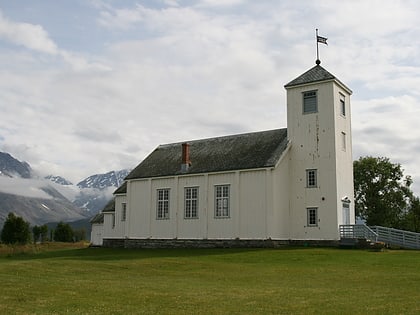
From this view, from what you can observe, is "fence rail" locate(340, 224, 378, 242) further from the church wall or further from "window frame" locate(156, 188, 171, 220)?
"window frame" locate(156, 188, 171, 220)

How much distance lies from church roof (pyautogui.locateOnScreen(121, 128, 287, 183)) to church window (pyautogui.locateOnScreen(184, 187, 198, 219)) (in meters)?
1.55

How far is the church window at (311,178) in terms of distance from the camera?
40.0 m

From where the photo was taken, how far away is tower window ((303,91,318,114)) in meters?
40.9

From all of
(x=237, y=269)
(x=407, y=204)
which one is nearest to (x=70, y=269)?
(x=237, y=269)

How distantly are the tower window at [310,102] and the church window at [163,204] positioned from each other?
13444mm

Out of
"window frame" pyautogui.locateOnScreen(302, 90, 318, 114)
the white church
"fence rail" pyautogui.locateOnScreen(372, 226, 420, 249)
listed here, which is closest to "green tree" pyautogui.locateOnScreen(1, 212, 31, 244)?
the white church

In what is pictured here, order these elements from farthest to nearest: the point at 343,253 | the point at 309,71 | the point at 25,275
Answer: the point at 309,71, the point at 343,253, the point at 25,275

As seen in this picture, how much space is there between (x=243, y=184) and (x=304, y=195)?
465 cm

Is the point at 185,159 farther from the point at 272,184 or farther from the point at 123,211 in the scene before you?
the point at 123,211

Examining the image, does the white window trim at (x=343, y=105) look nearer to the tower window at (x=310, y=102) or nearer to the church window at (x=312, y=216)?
the tower window at (x=310, y=102)

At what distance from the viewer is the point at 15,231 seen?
2872 inches

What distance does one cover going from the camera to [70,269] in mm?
24266

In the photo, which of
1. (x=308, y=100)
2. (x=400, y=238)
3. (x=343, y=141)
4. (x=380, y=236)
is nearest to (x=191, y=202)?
(x=308, y=100)

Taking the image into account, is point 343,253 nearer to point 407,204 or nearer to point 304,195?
point 304,195
